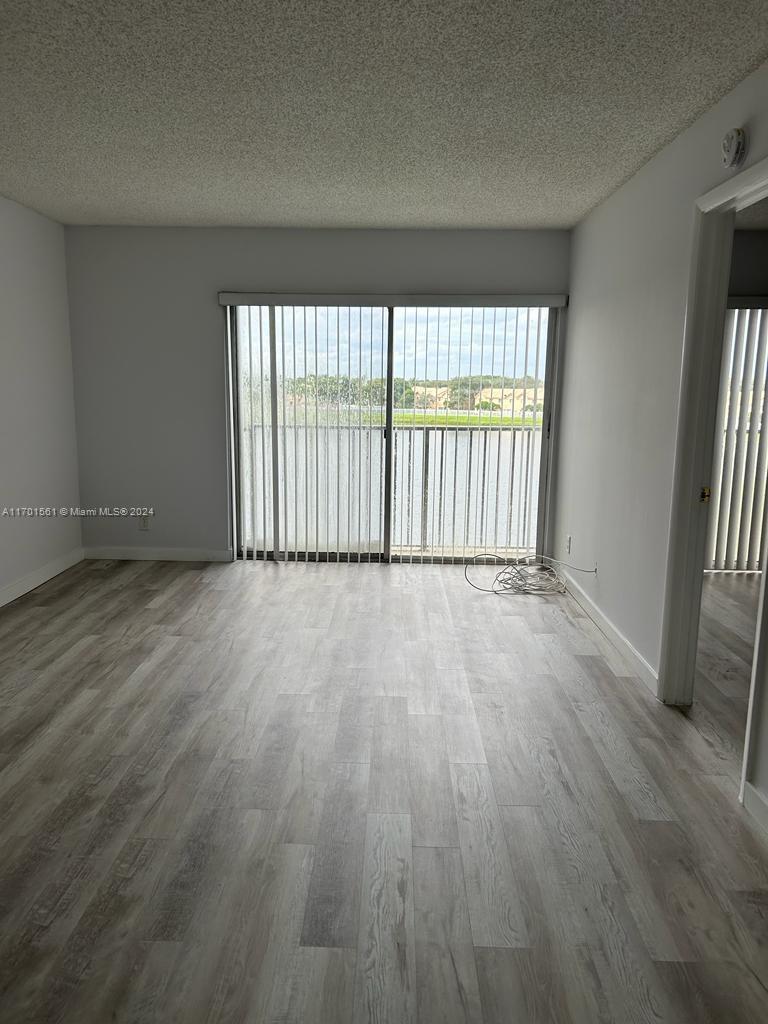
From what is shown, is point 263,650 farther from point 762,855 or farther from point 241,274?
point 241,274

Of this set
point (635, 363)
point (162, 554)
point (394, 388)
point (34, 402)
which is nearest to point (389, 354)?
point (394, 388)

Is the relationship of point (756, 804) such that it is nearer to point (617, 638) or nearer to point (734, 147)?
point (617, 638)

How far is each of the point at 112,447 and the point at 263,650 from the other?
2.55 meters

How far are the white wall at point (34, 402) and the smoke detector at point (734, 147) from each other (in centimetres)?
402

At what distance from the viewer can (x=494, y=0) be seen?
2023 millimetres

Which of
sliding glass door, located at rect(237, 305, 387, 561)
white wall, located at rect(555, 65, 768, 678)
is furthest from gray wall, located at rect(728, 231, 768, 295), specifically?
sliding glass door, located at rect(237, 305, 387, 561)

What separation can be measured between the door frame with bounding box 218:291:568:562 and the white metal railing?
123 centimetres

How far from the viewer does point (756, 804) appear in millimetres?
2383

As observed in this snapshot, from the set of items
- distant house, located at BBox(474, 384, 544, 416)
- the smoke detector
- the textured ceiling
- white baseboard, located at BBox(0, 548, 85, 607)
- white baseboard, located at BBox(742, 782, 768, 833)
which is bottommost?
white baseboard, located at BBox(742, 782, 768, 833)

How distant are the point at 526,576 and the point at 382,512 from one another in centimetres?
120

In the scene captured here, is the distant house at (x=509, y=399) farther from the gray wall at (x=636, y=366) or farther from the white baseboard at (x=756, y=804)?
the white baseboard at (x=756, y=804)

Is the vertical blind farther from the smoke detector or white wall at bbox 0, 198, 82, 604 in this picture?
the smoke detector

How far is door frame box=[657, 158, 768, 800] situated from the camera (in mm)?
2912

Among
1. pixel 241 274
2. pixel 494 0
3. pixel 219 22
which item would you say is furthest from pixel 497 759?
pixel 241 274
